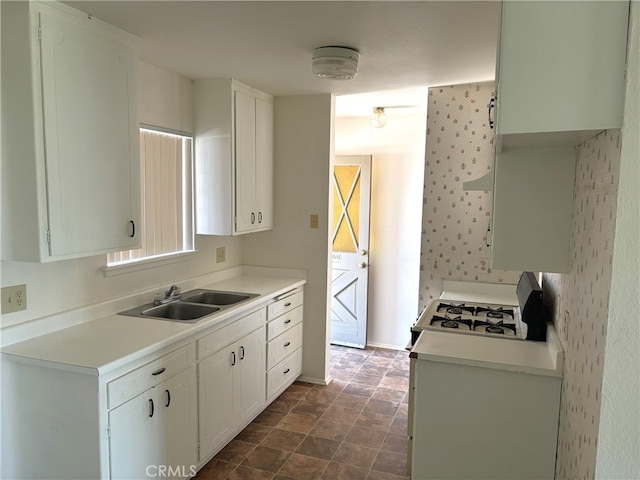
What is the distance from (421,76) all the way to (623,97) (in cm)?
209

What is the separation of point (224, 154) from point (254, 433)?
1.91 meters

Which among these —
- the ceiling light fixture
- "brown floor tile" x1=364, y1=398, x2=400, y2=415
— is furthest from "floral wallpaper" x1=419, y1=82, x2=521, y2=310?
"brown floor tile" x1=364, y1=398, x2=400, y2=415

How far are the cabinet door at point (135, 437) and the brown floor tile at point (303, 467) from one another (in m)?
0.79

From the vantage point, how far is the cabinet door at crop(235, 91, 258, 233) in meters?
3.29

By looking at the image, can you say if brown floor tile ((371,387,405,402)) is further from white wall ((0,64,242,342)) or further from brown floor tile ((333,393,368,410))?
white wall ((0,64,242,342))

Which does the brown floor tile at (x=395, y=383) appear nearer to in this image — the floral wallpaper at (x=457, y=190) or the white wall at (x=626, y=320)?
the floral wallpaper at (x=457, y=190)

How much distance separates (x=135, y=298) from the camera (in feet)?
9.12

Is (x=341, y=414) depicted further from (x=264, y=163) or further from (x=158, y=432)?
(x=264, y=163)

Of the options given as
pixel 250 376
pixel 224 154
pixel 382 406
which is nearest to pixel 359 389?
pixel 382 406

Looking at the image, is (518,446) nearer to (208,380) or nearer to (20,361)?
(208,380)

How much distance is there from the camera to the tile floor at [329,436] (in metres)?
2.67

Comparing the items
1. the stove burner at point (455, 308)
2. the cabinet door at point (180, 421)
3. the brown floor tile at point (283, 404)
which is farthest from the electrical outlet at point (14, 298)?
the stove burner at point (455, 308)

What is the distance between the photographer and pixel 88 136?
2088mm

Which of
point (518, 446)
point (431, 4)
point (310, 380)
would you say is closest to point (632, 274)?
point (518, 446)
